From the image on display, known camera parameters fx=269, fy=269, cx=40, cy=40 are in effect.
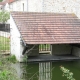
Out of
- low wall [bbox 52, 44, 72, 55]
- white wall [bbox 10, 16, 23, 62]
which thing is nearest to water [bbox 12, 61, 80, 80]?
white wall [bbox 10, 16, 23, 62]

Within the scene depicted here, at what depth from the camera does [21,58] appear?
1625 centimetres

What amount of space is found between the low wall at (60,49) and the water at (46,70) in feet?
6.63

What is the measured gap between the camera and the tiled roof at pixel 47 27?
16152 mm

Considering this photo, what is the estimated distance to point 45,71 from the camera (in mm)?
13805

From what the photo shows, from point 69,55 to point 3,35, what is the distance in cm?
1059

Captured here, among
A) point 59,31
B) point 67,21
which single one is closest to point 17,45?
point 59,31

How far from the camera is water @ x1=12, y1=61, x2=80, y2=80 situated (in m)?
12.5

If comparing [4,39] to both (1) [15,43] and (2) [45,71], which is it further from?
(2) [45,71]

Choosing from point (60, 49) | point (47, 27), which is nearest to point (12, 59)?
point (47, 27)

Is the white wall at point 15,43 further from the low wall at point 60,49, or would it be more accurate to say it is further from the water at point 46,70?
the low wall at point 60,49

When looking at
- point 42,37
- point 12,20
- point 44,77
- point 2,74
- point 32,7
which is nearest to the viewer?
point 2,74

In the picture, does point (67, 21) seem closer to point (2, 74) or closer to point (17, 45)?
point (17, 45)

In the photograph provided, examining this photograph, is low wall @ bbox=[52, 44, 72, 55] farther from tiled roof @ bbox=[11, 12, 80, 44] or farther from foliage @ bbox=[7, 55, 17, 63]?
foliage @ bbox=[7, 55, 17, 63]

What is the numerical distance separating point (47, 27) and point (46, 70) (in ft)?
12.9
